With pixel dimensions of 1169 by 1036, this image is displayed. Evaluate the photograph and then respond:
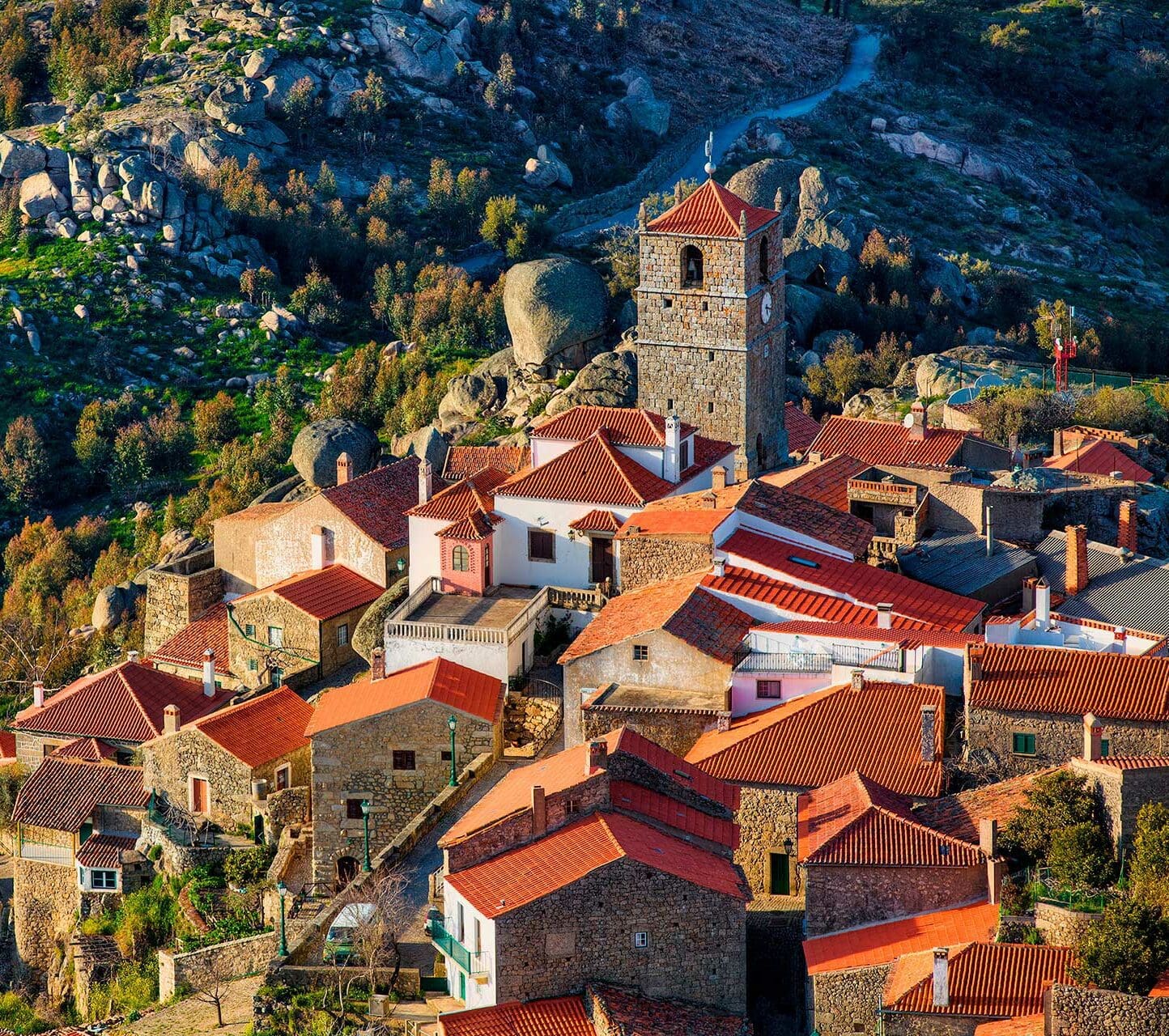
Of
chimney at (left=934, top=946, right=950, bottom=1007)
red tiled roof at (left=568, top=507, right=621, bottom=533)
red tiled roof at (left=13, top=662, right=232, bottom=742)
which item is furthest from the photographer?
red tiled roof at (left=13, top=662, right=232, bottom=742)

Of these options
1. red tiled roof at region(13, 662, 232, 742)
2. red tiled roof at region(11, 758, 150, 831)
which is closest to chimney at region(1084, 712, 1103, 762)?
red tiled roof at region(11, 758, 150, 831)

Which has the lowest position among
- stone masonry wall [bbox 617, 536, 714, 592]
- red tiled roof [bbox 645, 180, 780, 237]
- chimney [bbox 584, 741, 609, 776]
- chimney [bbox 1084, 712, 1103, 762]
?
stone masonry wall [bbox 617, 536, 714, 592]

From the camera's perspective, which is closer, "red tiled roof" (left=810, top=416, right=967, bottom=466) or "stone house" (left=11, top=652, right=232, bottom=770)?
"stone house" (left=11, top=652, right=232, bottom=770)

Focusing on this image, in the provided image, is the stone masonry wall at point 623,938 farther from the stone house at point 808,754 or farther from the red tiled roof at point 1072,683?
the red tiled roof at point 1072,683

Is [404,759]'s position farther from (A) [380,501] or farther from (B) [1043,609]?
(A) [380,501]

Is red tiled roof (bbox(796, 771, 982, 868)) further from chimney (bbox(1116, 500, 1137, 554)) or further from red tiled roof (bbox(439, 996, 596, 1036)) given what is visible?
chimney (bbox(1116, 500, 1137, 554))
